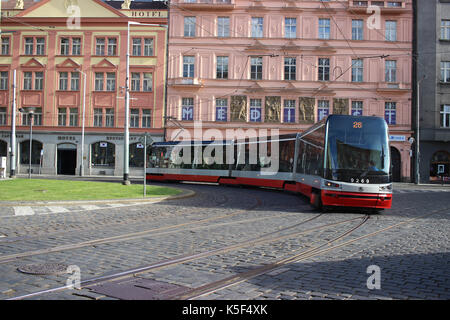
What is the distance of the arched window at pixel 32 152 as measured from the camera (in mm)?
42531

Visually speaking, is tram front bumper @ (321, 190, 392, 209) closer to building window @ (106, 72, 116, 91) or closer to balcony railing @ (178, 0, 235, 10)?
balcony railing @ (178, 0, 235, 10)

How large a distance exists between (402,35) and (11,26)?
116 feet

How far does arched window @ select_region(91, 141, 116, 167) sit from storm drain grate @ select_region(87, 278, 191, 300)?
123 feet

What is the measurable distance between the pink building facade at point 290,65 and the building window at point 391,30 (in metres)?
0.08

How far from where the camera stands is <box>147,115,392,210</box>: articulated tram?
1378 cm

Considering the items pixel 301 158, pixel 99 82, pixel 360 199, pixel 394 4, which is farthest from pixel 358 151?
pixel 99 82

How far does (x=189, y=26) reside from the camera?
1638 inches

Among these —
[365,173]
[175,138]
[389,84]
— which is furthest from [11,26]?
[365,173]

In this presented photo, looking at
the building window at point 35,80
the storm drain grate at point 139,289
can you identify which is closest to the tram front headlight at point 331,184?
the storm drain grate at point 139,289

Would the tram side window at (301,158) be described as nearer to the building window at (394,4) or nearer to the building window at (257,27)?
the building window at (257,27)

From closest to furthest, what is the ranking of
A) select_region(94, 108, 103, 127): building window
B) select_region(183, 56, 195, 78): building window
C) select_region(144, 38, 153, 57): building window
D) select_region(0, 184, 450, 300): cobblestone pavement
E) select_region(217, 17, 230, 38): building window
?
select_region(0, 184, 450, 300): cobblestone pavement → select_region(217, 17, 230, 38): building window → select_region(183, 56, 195, 78): building window → select_region(94, 108, 103, 127): building window → select_region(144, 38, 153, 57): building window

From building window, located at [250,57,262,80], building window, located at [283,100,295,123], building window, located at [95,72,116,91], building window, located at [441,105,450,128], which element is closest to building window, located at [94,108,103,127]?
building window, located at [95,72,116,91]

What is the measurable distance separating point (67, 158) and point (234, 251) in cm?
3772

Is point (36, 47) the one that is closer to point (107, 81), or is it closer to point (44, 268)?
point (107, 81)
